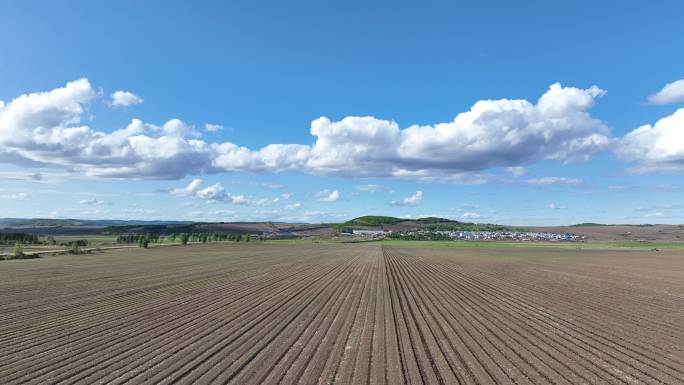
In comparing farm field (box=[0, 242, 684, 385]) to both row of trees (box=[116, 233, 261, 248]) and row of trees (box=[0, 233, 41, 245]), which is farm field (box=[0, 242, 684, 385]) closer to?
row of trees (box=[0, 233, 41, 245])

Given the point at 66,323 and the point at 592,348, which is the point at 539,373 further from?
the point at 66,323

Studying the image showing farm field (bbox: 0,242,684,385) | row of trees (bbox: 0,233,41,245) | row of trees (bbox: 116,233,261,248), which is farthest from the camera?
row of trees (bbox: 116,233,261,248)

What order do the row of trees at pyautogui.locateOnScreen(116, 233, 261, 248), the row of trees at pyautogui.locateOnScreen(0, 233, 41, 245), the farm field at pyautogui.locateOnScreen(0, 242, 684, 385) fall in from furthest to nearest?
the row of trees at pyautogui.locateOnScreen(116, 233, 261, 248), the row of trees at pyautogui.locateOnScreen(0, 233, 41, 245), the farm field at pyautogui.locateOnScreen(0, 242, 684, 385)

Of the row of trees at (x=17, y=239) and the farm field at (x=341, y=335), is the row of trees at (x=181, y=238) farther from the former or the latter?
the farm field at (x=341, y=335)

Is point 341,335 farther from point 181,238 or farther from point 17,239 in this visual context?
point 17,239

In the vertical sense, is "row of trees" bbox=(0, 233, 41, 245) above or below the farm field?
above

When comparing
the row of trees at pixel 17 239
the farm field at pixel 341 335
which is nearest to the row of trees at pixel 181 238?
the row of trees at pixel 17 239

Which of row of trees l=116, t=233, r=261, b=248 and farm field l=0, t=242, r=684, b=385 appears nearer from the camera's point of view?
farm field l=0, t=242, r=684, b=385

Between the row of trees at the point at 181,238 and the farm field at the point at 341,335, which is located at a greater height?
the row of trees at the point at 181,238

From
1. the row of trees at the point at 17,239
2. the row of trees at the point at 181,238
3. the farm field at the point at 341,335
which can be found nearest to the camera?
the farm field at the point at 341,335

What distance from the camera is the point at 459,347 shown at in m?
15.4

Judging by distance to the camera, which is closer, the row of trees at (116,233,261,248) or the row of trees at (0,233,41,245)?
the row of trees at (0,233,41,245)

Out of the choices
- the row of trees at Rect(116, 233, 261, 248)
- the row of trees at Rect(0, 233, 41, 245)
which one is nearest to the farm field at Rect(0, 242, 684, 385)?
the row of trees at Rect(0, 233, 41, 245)

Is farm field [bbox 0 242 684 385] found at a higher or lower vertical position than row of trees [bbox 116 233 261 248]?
lower
